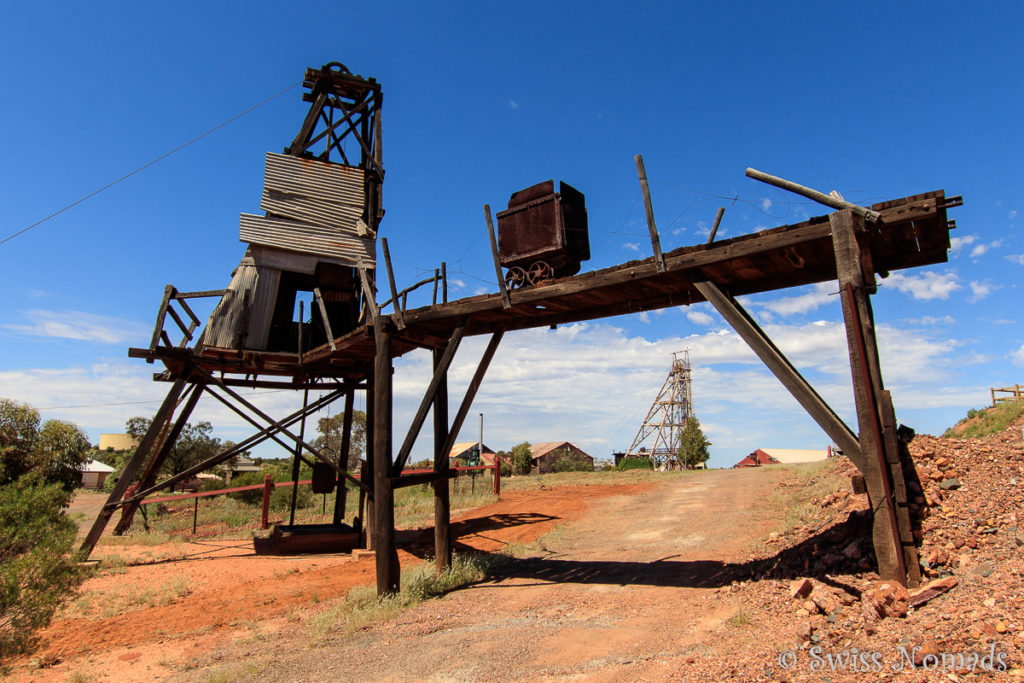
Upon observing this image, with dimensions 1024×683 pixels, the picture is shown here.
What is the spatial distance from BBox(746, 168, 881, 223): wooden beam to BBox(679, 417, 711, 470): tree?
140ft

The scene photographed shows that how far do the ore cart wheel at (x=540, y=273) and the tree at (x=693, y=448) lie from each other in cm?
4078

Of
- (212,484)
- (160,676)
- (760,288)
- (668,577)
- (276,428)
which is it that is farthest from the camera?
(212,484)

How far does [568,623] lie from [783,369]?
4068 mm

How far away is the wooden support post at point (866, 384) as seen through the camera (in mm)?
5559

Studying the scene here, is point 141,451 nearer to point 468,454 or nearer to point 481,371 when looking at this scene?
point 481,371

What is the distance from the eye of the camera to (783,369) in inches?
250

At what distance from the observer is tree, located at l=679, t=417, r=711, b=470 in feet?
150

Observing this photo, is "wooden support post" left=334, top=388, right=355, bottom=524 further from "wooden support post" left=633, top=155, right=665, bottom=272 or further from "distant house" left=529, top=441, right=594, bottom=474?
"distant house" left=529, top=441, right=594, bottom=474

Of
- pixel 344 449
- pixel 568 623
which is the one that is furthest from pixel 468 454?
pixel 568 623

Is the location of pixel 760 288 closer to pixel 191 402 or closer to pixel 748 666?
pixel 748 666

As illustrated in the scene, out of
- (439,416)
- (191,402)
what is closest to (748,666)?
(439,416)

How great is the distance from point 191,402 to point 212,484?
28.3 meters

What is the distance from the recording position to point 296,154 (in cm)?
1603

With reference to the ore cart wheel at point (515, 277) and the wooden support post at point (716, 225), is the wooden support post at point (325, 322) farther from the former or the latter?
the wooden support post at point (716, 225)
